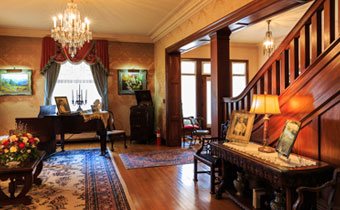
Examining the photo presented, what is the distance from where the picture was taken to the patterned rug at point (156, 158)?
17.2 feet

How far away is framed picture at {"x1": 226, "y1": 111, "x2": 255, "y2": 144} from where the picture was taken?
10.8ft

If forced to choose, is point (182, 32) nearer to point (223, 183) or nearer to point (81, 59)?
point (81, 59)

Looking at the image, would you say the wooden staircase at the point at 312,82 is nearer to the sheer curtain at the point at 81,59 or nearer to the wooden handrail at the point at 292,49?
the wooden handrail at the point at 292,49

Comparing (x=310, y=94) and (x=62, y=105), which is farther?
(x=62, y=105)

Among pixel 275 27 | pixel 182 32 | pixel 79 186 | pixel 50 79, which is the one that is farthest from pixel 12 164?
pixel 275 27

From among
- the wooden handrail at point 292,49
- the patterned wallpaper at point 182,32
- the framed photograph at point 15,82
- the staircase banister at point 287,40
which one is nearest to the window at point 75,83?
the framed photograph at point 15,82

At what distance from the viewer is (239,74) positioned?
9.55 meters

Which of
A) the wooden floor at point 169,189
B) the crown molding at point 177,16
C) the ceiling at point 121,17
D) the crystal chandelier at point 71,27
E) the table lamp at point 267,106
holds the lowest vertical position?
the wooden floor at point 169,189

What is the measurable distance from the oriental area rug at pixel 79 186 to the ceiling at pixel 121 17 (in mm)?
3173

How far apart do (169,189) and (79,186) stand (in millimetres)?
1356

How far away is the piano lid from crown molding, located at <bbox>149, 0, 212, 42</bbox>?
1.66 m

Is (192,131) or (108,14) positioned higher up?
(108,14)

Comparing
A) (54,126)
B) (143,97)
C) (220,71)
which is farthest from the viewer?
(143,97)

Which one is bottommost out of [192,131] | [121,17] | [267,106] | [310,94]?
[192,131]
